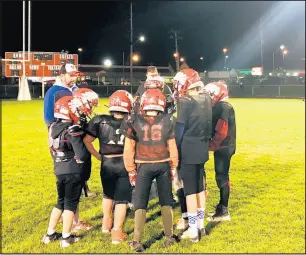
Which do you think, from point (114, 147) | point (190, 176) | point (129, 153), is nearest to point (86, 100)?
point (114, 147)

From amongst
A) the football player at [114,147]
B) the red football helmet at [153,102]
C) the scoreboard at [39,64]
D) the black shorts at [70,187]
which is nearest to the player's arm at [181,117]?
the red football helmet at [153,102]

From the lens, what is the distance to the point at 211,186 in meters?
8.04

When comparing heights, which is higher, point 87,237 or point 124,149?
point 124,149

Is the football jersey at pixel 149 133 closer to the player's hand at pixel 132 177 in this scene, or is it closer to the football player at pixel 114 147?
the player's hand at pixel 132 177

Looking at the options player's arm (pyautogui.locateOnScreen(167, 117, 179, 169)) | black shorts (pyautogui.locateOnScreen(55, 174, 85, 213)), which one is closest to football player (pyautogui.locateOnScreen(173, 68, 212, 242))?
player's arm (pyautogui.locateOnScreen(167, 117, 179, 169))

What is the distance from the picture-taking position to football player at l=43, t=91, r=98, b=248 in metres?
4.75

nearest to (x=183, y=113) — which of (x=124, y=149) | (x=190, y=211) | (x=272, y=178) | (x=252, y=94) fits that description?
(x=124, y=149)

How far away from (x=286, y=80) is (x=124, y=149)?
55157 millimetres

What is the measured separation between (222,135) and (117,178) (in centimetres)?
164

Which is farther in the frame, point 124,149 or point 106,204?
point 106,204

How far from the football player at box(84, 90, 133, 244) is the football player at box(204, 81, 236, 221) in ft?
4.45

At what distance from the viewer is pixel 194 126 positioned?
5102 millimetres

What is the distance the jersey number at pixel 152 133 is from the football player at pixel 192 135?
402 millimetres

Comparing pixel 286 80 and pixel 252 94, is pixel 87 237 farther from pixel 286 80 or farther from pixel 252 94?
pixel 286 80
